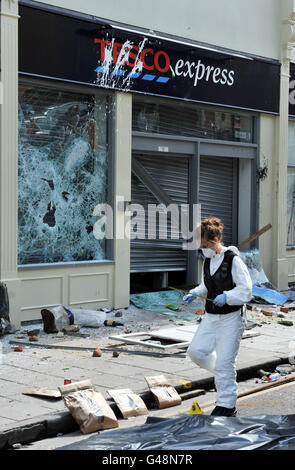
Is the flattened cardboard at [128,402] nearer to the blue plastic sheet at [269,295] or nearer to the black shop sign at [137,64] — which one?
the black shop sign at [137,64]

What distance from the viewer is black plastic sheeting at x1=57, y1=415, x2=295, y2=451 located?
15.4 ft

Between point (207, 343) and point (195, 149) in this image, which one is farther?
point (195, 149)

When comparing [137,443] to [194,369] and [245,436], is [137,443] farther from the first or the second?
[194,369]

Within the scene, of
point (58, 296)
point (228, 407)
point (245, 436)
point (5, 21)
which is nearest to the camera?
point (245, 436)

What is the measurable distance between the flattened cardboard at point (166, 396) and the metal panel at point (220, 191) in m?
7.10

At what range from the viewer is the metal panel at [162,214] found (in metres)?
13.0

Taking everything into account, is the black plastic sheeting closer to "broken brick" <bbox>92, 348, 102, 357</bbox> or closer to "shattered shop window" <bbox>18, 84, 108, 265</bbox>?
"broken brick" <bbox>92, 348, 102, 357</bbox>

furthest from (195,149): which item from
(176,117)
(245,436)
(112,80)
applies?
(245,436)

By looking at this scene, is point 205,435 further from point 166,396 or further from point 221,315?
point 166,396

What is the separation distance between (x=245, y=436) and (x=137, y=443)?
735mm

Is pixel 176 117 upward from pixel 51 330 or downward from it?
upward

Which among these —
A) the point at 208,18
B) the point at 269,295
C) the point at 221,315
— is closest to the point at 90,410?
the point at 221,315

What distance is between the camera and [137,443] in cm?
481

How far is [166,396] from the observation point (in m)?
7.34
